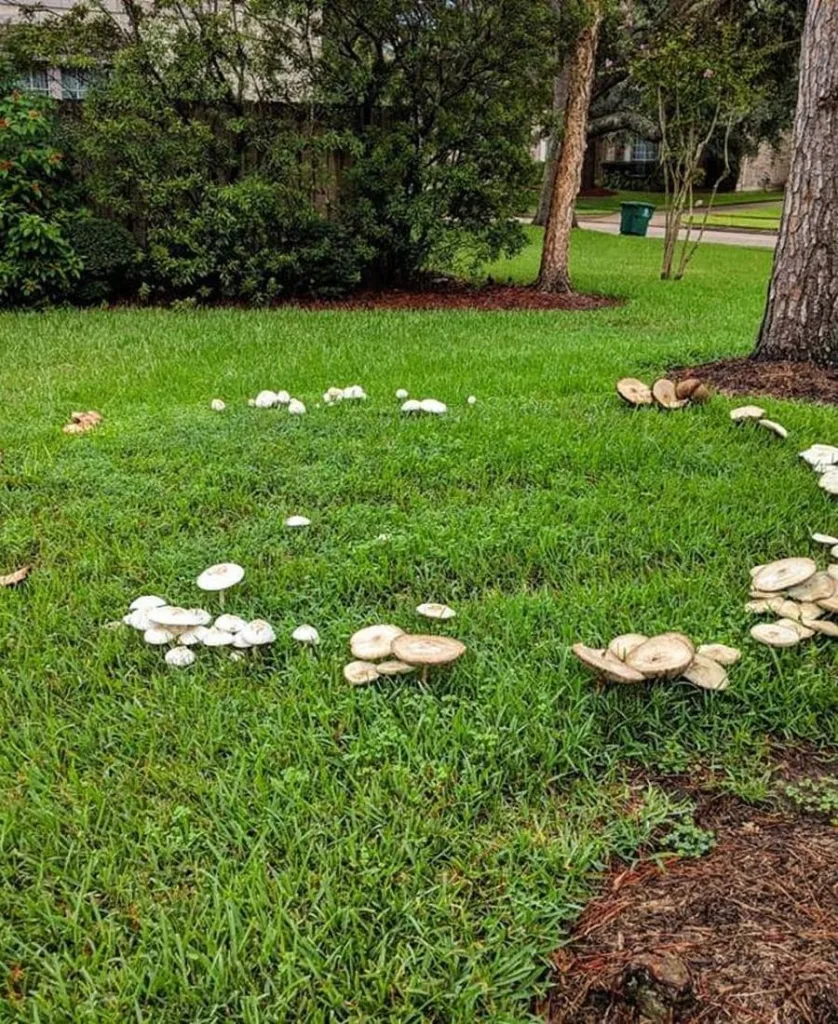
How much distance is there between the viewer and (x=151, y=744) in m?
1.88

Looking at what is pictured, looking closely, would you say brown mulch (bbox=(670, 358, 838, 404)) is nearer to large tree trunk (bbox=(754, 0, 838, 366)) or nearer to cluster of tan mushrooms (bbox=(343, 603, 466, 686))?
large tree trunk (bbox=(754, 0, 838, 366))

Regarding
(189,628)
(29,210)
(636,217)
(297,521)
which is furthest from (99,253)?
(636,217)

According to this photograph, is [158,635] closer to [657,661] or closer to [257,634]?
[257,634]

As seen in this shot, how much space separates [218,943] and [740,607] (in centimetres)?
170

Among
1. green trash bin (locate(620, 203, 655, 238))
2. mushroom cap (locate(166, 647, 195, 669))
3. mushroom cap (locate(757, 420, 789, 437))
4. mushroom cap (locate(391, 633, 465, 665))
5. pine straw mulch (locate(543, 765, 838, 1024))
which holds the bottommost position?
pine straw mulch (locate(543, 765, 838, 1024))

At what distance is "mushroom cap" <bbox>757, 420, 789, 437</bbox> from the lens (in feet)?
12.1

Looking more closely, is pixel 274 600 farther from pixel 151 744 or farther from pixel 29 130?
pixel 29 130

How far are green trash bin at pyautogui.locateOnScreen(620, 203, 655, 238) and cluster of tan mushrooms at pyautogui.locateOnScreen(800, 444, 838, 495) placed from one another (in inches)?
657

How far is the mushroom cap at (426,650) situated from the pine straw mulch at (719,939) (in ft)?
2.04

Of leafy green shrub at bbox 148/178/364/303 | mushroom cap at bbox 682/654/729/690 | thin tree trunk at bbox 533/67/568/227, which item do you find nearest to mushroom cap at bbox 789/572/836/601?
mushroom cap at bbox 682/654/729/690

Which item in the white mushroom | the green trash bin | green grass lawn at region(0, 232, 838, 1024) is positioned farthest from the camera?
the green trash bin

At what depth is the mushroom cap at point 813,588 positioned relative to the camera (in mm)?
2277

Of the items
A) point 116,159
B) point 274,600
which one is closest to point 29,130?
point 116,159

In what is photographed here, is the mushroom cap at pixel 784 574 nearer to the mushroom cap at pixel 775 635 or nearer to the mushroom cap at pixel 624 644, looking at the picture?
the mushroom cap at pixel 775 635
